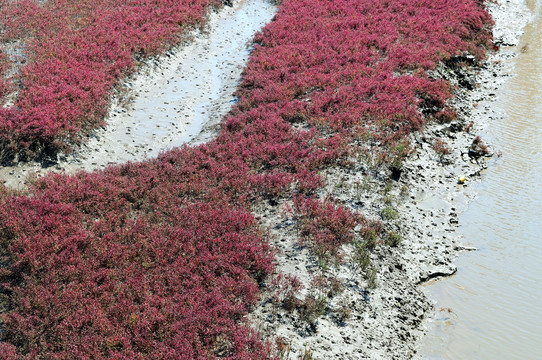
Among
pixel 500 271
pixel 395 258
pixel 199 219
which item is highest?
pixel 199 219

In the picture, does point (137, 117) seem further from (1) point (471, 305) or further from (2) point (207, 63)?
(1) point (471, 305)

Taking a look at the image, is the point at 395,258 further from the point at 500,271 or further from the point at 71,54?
the point at 71,54

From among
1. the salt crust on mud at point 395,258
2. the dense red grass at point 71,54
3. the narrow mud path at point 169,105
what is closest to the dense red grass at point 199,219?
the salt crust on mud at point 395,258

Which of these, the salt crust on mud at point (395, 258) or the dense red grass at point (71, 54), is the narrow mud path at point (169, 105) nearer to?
the dense red grass at point (71, 54)

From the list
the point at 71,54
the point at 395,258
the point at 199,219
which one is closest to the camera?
the point at 395,258

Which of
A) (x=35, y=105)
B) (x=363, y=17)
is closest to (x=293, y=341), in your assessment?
(x=35, y=105)

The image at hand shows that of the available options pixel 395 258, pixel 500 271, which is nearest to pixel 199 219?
pixel 395 258
